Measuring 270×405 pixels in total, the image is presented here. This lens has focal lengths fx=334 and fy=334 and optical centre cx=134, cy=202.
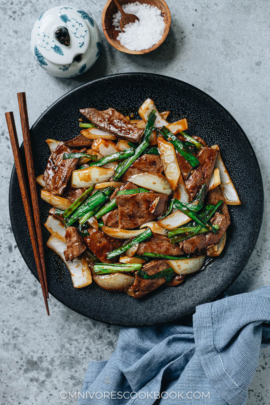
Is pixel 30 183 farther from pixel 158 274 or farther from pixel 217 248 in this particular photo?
pixel 217 248

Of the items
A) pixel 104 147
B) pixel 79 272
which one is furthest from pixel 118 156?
pixel 79 272

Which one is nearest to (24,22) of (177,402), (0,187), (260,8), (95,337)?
(0,187)

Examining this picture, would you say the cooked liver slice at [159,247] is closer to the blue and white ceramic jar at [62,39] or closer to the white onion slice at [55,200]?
the white onion slice at [55,200]

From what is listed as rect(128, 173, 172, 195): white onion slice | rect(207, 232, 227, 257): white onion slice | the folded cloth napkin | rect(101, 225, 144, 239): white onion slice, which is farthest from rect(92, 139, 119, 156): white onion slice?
the folded cloth napkin

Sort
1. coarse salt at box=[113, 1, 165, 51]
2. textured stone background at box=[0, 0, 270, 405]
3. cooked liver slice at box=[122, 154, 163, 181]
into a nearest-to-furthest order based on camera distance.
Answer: cooked liver slice at box=[122, 154, 163, 181] → coarse salt at box=[113, 1, 165, 51] → textured stone background at box=[0, 0, 270, 405]

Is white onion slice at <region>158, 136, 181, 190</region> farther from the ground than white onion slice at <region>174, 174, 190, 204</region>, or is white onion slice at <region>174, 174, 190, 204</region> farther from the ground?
white onion slice at <region>158, 136, 181, 190</region>

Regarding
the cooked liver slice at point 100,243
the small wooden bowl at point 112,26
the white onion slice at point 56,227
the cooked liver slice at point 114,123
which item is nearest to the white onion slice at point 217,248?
the cooked liver slice at point 100,243

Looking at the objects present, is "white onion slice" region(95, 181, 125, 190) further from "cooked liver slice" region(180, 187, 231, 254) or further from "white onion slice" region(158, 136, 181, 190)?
"cooked liver slice" region(180, 187, 231, 254)
